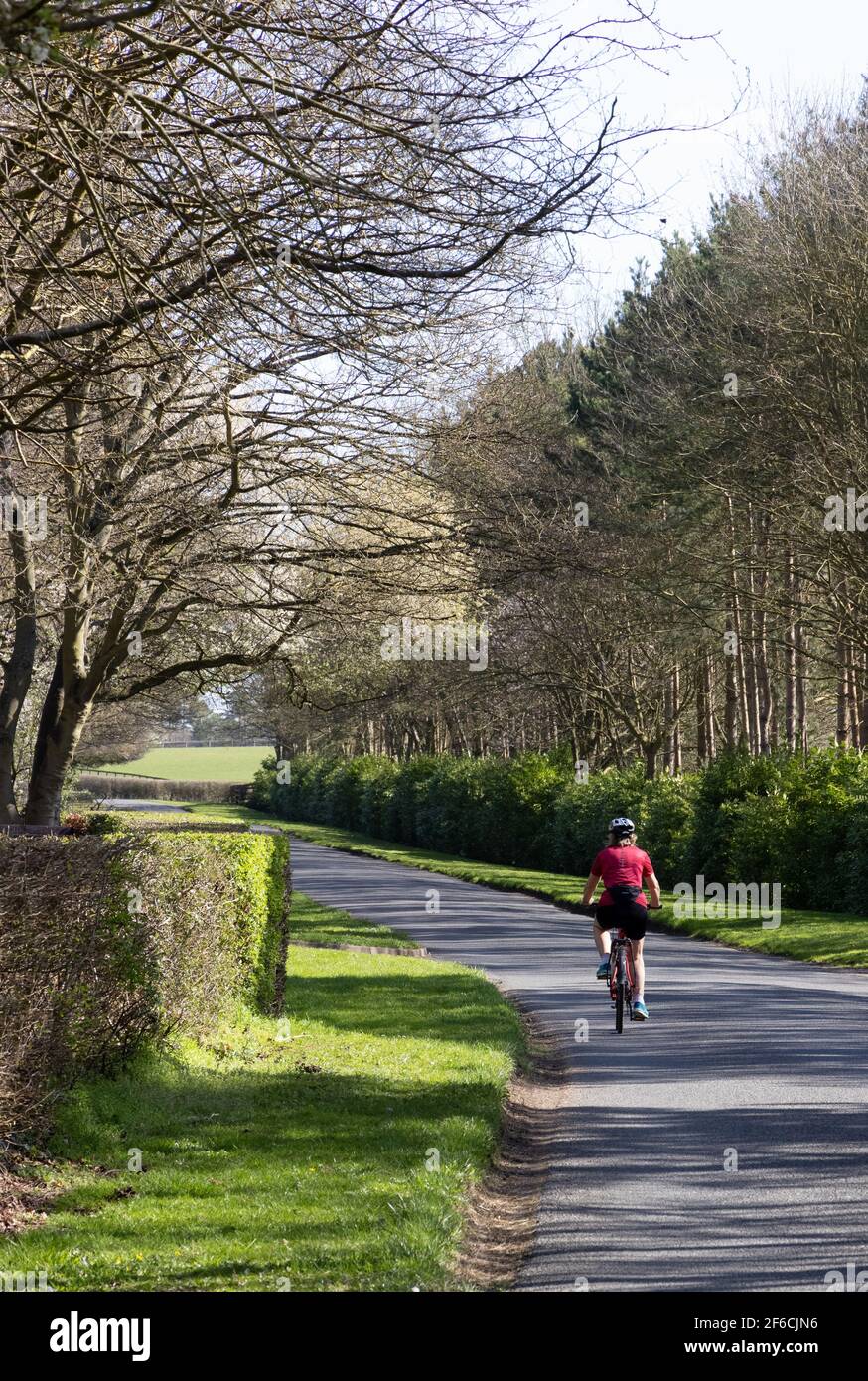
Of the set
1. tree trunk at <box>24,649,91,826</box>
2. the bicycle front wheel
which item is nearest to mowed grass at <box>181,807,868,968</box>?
the bicycle front wheel

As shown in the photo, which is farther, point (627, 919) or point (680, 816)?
point (680, 816)

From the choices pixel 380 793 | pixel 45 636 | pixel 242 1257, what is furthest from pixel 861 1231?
pixel 380 793

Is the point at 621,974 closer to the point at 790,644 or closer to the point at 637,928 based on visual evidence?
the point at 637,928

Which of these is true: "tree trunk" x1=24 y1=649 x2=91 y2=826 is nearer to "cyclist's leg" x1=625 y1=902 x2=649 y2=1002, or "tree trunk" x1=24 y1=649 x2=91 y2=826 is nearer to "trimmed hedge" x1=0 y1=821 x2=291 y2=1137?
"trimmed hedge" x1=0 y1=821 x2=291 y2=1137

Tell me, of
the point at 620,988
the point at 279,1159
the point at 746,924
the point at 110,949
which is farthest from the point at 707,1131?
the point at 746,924

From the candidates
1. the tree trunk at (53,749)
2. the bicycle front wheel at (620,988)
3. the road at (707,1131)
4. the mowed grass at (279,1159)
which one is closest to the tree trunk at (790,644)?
the road at (707,1131)

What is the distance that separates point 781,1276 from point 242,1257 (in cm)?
213

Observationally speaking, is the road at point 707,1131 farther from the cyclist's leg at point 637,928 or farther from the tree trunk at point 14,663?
the tree trunk at point 14,663

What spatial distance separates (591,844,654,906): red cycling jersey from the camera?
12.5 metres

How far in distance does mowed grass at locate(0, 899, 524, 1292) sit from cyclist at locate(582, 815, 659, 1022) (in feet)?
3.69

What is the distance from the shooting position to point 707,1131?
8727 millimetres

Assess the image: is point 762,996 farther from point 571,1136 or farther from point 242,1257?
point 242,1257

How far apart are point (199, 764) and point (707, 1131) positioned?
136 metres

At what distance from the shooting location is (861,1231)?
634cm
